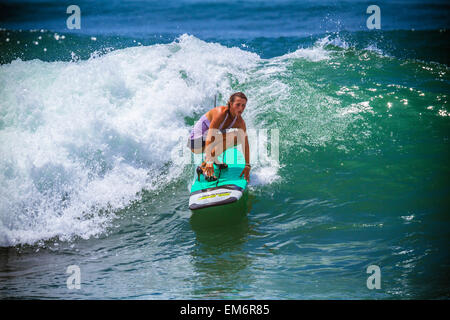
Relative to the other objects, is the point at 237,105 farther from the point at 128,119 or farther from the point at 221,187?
the point at 128,119

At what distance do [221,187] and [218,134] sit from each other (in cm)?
72

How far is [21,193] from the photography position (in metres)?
4.93

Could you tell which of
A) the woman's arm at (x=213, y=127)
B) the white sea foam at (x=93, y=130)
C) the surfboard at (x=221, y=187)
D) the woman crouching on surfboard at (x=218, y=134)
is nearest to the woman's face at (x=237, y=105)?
the woman crouching on surfboard at (x=218, y=134)

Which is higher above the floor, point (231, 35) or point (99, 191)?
point (231, 35)

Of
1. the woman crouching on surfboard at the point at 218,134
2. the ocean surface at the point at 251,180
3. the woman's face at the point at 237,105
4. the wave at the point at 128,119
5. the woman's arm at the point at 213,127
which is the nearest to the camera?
the ocean surface at the point at 251,180

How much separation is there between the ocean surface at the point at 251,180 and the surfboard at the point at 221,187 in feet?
0.83

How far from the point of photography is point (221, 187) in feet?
15.4

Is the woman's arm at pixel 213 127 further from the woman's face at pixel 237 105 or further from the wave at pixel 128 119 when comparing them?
the wave at pixel 128 119

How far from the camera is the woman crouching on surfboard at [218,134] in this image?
478 cm

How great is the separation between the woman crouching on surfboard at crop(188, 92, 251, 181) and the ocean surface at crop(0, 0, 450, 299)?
0.54 metres

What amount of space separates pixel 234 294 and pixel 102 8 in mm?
15029

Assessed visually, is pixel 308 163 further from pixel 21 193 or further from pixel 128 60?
pixel 128 60

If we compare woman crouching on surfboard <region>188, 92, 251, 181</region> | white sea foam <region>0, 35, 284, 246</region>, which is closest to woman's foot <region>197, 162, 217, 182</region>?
woman crouching on surfboard <region>188, 92, 251, 181</region>
